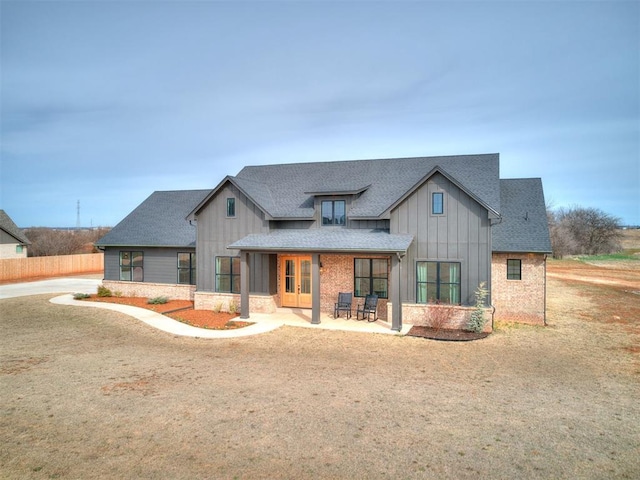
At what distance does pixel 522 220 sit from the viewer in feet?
60.3

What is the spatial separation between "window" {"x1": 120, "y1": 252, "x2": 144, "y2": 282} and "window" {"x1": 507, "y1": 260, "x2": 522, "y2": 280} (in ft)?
63.2

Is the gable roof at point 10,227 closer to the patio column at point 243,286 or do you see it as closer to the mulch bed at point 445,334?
the patio column at point 243,286

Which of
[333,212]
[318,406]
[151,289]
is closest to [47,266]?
[151,289]

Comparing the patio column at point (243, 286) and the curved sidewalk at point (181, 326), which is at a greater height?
the patio column at point (243, 286)

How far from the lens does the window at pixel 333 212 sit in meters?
19.2

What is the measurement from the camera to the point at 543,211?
61.5 feet

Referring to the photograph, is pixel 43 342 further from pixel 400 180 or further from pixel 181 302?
pixel 400 180

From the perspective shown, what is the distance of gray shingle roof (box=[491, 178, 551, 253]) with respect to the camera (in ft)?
56.1

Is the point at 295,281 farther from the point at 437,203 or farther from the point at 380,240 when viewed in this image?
the point at 437,203

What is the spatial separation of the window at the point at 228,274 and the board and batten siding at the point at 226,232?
25cm

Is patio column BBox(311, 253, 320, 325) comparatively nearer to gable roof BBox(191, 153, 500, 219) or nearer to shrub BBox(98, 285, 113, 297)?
gable roof BBox(191, 153, 500, 219)

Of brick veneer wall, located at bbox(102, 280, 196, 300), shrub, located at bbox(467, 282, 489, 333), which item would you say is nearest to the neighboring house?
brick veneer wall, located at bbox(102, 280, 196, 300)

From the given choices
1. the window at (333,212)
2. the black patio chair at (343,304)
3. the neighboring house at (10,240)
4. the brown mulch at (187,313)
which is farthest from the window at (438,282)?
the neighboring house at (10,240)

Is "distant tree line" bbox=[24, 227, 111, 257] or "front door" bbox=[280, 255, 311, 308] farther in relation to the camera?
"distant tree line" bbox=[24, 227, 111, 257]
